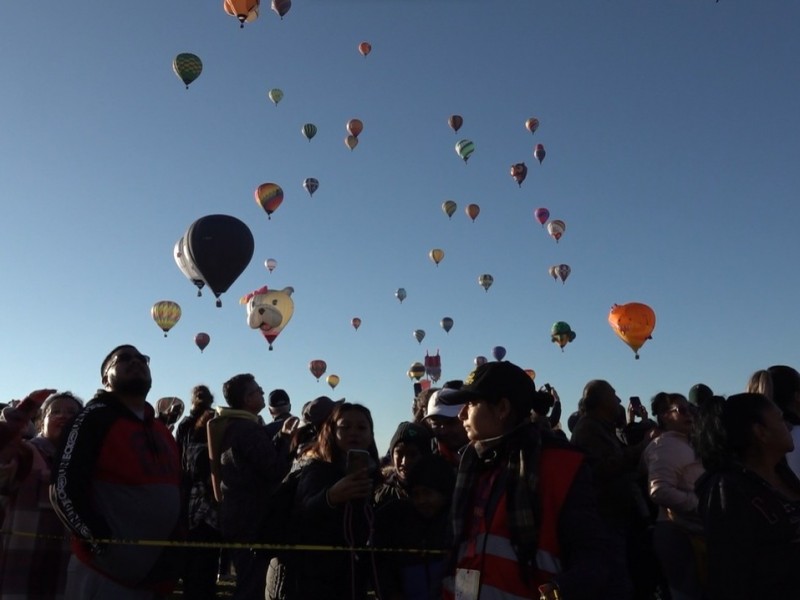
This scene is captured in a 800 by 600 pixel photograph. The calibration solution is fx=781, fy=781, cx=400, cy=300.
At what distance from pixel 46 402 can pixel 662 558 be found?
158 inches

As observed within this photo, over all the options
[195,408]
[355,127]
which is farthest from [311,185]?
[195,408]

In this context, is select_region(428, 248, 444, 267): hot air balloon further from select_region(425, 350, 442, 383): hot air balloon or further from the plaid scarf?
the plaid scarf

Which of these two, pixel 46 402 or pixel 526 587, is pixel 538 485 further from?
pixel 46 402

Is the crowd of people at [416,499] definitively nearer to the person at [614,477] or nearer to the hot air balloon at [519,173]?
the person at [614,477]

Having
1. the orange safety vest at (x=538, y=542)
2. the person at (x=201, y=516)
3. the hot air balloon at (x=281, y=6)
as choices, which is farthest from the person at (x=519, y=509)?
the hot air balloon at (x=281, y=6)

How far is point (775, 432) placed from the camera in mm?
3291

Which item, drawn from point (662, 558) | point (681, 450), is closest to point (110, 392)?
point (662, 558)

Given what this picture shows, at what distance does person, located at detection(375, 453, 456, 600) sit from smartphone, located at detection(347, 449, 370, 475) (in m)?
0.53

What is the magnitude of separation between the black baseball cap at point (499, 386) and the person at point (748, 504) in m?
0.89

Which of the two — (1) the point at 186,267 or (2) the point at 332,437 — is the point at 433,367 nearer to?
(1) the point at 186,267

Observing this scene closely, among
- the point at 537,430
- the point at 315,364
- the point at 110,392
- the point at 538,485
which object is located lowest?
the point at 538,485

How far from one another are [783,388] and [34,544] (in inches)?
182

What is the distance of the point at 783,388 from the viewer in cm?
486

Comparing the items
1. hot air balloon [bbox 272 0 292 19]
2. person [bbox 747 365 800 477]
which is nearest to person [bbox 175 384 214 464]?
person [bbox 747 365 800 477]
